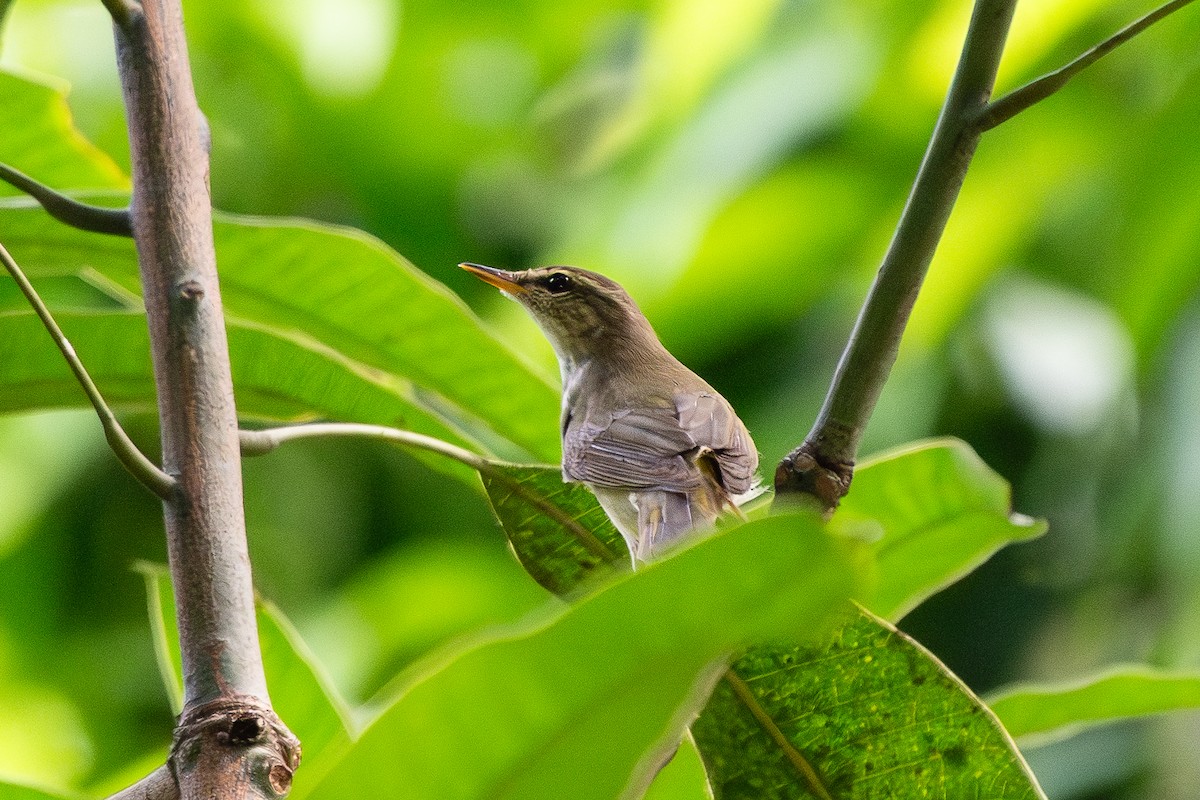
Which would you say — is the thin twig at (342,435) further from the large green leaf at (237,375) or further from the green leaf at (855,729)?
the green leaf at (855,729)

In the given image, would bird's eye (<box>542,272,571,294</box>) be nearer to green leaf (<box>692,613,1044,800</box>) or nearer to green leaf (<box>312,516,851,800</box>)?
green leaf (<box>692,613,1044,800</box>)

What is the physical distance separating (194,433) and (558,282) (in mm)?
1590

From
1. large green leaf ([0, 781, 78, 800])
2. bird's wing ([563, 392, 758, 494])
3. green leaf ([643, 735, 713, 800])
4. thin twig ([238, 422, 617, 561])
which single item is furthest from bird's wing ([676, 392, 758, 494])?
large green leaf ([0, 781, 78, 800])

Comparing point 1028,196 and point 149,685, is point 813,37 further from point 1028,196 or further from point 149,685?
point 149,685

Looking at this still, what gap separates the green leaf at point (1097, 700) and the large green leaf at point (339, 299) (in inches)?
24.2

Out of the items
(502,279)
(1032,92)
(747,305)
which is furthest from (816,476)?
(747,305)

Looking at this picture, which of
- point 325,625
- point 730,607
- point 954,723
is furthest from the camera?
point 325,625

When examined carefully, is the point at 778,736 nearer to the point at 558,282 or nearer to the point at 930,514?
the point at 930,514

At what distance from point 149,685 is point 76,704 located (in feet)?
0.59

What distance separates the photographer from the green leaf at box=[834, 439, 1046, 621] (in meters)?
1.28

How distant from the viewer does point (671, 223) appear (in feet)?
10.7

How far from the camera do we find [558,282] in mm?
2418

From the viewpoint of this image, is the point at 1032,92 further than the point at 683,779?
No

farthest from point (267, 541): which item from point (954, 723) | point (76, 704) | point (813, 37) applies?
point (954, 723)
